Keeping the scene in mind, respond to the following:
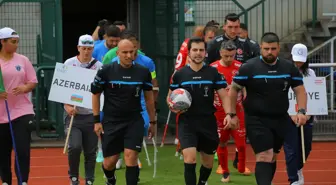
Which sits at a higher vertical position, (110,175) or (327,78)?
(327,78)

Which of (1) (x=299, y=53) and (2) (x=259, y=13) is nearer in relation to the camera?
(1) (x=299, y=53)

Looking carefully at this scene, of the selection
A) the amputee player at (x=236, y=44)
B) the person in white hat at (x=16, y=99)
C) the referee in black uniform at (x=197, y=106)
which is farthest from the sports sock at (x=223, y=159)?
the person in white hat at (x=16, y=99)

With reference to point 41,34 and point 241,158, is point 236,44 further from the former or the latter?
point 41,34

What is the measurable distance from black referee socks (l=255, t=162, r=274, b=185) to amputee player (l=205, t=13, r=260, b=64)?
3034mm

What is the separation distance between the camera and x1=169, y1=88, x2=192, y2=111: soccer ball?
395 inches

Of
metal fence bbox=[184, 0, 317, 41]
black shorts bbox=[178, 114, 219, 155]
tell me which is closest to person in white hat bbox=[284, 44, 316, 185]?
black shorts bbox=[178, 114, 219, 155]

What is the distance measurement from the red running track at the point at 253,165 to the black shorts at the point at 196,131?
7.20 ft

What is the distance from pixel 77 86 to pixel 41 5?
5.99m

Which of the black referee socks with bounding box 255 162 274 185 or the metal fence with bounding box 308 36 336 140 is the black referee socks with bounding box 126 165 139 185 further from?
the metal fence with bounding box 308 36 336 140

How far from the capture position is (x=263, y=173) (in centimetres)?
995

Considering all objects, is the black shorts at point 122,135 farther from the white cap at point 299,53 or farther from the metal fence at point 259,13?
the metal fence at point 259,13

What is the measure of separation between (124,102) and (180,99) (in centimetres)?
67

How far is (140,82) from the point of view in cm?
1007

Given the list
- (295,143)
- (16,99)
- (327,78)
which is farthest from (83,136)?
(327,78)
